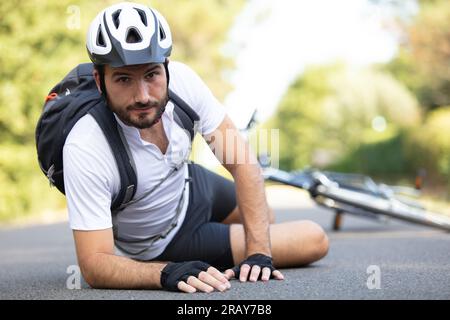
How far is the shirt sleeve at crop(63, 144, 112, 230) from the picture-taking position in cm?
397

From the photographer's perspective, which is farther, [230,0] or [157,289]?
[230,0]

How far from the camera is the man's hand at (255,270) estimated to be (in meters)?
4.18

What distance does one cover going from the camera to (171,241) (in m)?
4.80

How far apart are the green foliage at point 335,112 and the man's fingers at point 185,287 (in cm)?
2423

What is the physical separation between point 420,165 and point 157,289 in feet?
63.5

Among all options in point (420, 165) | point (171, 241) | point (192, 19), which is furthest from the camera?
point (192, 19)

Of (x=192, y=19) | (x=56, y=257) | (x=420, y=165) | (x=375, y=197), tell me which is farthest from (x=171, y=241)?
(x=192, y=19)

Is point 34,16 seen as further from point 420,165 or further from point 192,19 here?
point 192,19

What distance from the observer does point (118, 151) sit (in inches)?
164

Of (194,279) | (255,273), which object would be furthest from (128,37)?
(255,273)

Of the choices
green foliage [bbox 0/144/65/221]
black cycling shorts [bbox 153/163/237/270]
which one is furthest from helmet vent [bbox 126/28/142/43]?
green foliage [bbox 0/144/65/221]

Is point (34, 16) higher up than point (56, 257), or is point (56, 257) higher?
point (34, 16)

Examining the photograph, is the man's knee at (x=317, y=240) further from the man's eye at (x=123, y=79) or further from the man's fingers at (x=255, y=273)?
the man's eye at (x=123, y=79)

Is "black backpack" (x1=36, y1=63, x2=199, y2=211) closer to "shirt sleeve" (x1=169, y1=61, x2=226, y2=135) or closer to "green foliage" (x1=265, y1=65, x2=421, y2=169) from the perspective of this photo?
"shirt sleeve" (x1=169, y1=61, x2=226, y2=135)
